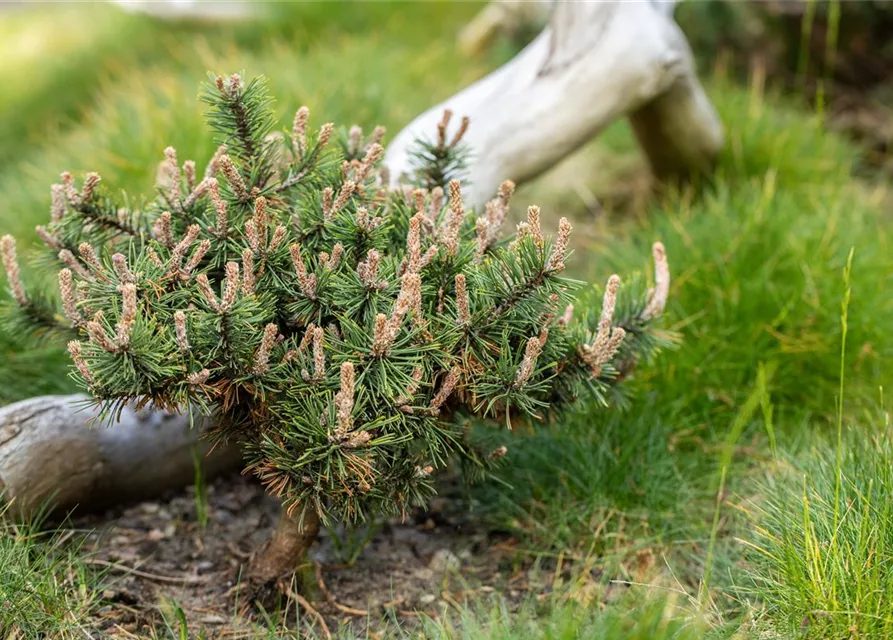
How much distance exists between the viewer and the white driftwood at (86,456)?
2271mm

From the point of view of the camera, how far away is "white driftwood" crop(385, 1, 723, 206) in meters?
3.06

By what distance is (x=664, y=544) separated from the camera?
247 centimetres

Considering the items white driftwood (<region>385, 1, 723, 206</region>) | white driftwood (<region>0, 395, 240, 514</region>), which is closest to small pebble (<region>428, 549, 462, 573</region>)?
white driftwood (<region>0, 395, 240, 514</region>)

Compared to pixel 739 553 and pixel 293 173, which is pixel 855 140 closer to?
pixel 739 553

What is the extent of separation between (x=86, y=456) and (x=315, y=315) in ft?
3.15

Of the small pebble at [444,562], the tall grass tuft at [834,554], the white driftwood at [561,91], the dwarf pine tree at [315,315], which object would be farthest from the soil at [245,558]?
the white driftwood at [561,91]

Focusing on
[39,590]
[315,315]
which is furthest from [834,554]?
[39,590]

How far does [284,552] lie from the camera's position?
2.18 m

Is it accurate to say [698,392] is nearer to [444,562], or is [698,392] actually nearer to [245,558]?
[444,562]

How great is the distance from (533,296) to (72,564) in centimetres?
137

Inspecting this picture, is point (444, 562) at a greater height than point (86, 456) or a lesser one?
lesser

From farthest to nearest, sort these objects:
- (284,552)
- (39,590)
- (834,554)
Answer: (284,552), (39,590), (834,554)

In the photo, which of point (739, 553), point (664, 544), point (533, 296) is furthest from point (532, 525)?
point (533, 296)

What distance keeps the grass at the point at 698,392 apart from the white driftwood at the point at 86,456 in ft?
0.50
